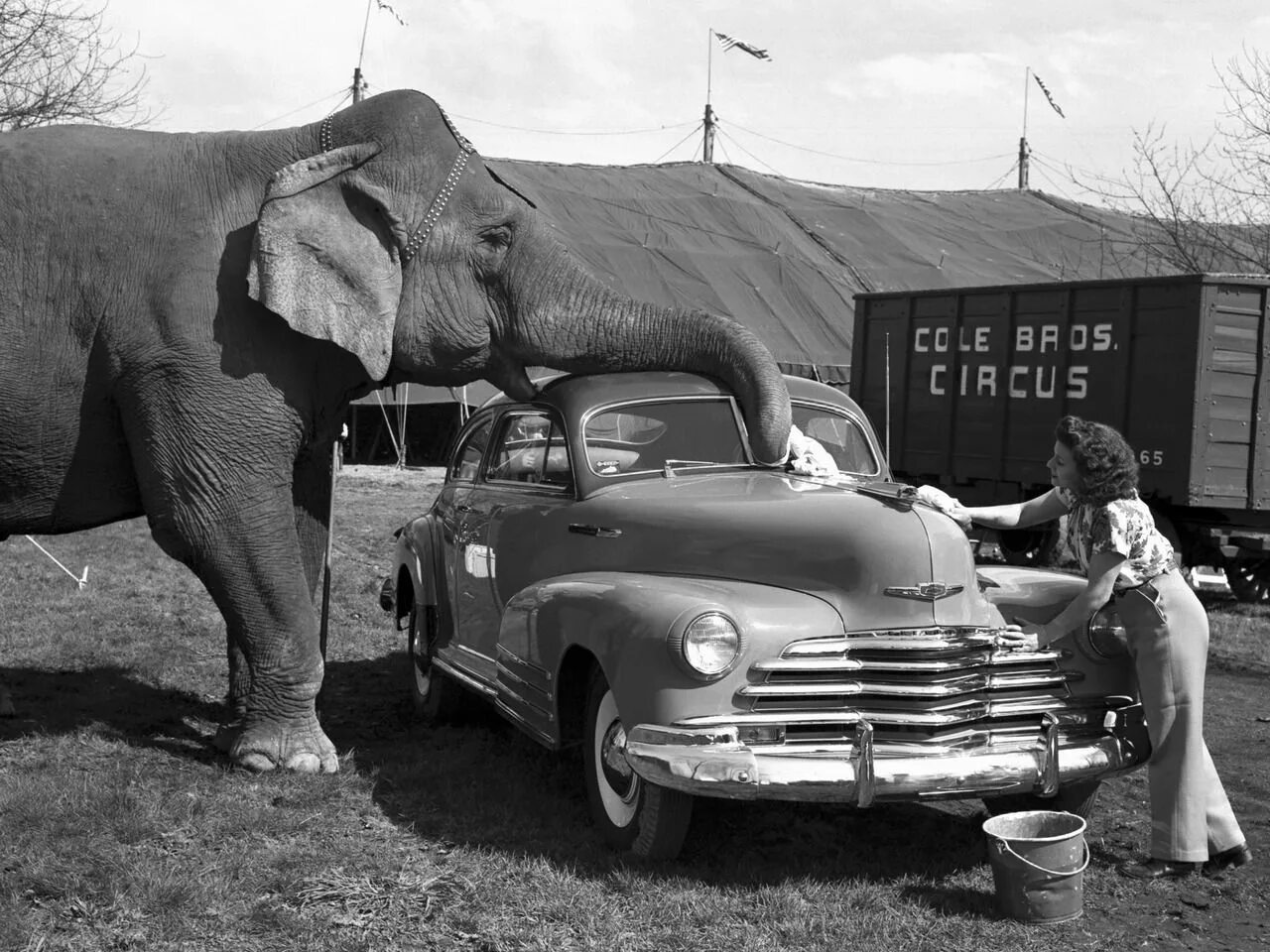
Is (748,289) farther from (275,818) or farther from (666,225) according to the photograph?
(275,818)

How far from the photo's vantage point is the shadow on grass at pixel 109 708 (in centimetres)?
688

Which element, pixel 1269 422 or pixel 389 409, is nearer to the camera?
pixel 1269 422

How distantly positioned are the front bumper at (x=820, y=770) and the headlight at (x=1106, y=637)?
655 mm

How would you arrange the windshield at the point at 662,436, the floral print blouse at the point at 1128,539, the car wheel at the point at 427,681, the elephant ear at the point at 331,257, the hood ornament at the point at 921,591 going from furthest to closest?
the car wheel at the point at 427,681 → the windshield at the point at 662,436 → the elephant ear at the point at 331,257 → the floral print blouse at the point at 1128,539 → the hood ornament at the point at 921,591

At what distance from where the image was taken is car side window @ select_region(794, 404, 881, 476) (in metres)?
6.59

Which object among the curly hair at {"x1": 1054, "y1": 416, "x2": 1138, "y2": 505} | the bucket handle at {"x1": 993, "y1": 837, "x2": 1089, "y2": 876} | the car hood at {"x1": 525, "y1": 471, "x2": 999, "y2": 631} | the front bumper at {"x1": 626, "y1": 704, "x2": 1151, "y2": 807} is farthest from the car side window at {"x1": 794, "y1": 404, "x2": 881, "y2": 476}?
the bucket handle at {"x1": 993, "y1": 837, "x2": 1089, "y2": 876}

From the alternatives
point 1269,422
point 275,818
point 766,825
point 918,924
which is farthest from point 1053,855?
point 1269,422

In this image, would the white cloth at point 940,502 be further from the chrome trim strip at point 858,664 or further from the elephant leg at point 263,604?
the elephant leg at point 263,604

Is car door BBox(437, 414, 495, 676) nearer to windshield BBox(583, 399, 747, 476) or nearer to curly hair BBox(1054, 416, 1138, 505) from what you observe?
windshield BBox(583, 399, 747, 476)

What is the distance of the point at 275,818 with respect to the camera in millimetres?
5500

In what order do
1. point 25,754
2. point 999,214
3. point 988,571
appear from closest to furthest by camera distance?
point 988,571, point 25,754, point 999,214

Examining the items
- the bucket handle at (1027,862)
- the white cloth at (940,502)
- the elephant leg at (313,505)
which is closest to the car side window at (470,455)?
the elephant leg at (313,505)

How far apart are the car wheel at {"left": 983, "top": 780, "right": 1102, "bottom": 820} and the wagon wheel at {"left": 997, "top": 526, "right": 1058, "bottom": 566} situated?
812 centimetres

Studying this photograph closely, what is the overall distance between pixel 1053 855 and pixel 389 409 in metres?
23.3
